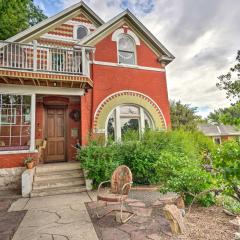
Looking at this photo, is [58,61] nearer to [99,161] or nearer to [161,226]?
[99,161]

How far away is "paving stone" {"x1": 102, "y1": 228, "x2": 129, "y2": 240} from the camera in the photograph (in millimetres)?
3280

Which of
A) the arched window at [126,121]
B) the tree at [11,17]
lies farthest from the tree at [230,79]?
the tree at [11,17]

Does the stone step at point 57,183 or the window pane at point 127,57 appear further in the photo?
the window pane at point 127,57

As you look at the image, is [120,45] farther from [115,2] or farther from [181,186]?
[181,186]

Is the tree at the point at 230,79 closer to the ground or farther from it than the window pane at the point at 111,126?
farther from it

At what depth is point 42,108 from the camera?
937 cm

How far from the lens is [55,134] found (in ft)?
31.2

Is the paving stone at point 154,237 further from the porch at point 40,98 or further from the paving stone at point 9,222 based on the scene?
the porch at point 40,98

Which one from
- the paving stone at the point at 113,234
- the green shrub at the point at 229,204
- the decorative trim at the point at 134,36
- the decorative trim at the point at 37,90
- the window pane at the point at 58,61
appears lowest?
the paving stone at the point at 113,234

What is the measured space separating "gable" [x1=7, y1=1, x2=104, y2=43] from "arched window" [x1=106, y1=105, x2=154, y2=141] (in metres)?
4.98

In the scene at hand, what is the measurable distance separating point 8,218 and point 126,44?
9515mm

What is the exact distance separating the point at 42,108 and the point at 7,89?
1952mm

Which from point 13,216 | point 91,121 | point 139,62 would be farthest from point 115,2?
point 13,216

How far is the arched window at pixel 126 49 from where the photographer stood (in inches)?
422
